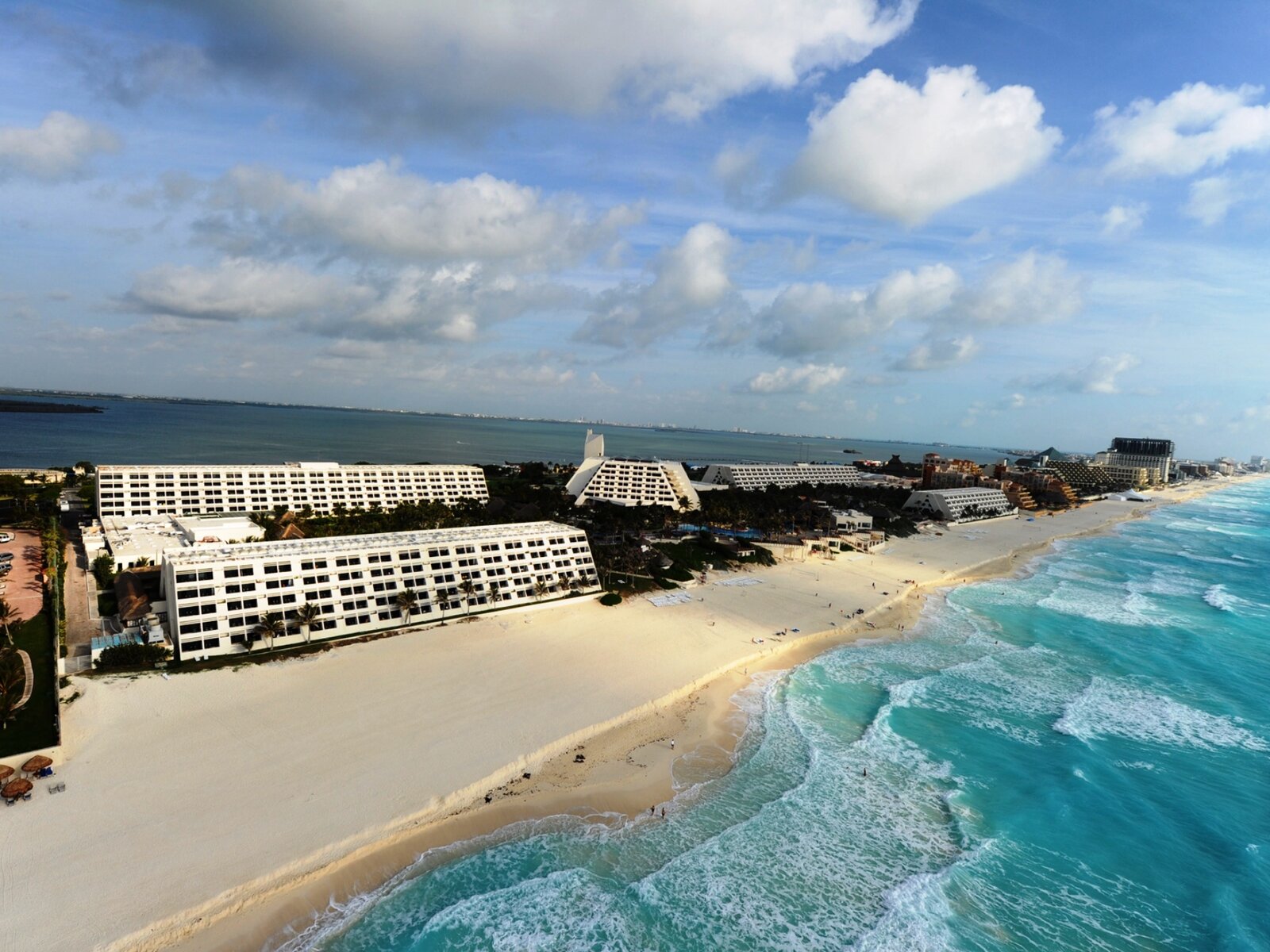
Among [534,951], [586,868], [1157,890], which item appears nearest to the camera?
[534,951]

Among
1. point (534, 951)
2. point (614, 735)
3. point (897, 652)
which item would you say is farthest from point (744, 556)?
point (534, 951)

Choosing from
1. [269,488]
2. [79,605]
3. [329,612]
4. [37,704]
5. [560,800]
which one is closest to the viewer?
[560,800]

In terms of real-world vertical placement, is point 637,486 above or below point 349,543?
above

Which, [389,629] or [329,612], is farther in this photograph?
[389,629]

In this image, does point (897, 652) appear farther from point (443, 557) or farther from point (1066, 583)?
point (1066, 583)

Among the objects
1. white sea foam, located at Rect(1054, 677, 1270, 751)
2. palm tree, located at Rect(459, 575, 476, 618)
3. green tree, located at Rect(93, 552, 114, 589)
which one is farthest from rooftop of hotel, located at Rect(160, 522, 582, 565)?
white sea foam, located at Rect(1054, 677, 1270, 751)

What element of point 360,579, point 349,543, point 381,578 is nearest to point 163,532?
point 349,543

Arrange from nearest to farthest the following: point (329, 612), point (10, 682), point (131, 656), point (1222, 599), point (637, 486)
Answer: point (10, 682), point (131, 656), point (329, 612), point (1222, 599), point (637, 486)

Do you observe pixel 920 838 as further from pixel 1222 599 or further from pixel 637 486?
pixel 637 486
